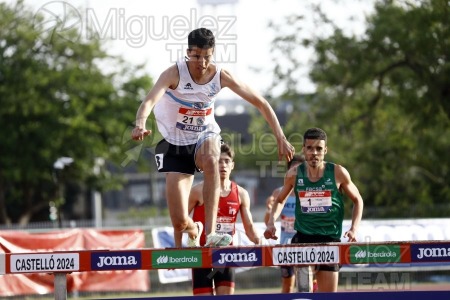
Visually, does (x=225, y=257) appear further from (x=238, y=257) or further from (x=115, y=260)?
(x=115, y=260)

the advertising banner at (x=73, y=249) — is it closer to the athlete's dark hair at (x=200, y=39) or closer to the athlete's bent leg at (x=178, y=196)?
the athlete's bent leg at (x=178, y=196)

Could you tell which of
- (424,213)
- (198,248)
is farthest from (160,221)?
(198,248)

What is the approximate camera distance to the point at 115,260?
7.75 metres

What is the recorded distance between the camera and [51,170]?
40469 millimetres

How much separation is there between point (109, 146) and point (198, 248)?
35.4 meters

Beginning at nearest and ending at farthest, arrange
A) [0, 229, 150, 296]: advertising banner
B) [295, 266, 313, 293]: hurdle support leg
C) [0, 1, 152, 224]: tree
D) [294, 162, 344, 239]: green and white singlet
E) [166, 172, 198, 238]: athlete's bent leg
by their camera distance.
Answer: [295, 266, 313, 293]: hurdle support leg → [166, 172, 198, 238]: athlete's bent leg → [294, 162, 344, 239]: green and white singlet → [0, 229, 150, 296]: advertising banner → [0, 1, 152, 224]: tree

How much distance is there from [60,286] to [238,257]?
1.50 meters

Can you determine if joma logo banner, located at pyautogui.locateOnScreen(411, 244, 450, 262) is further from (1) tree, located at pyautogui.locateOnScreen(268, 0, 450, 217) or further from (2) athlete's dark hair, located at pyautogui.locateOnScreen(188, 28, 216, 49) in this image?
(1) tree, located at pyautogui.locateOnScreen(268, 0, 450, 217)

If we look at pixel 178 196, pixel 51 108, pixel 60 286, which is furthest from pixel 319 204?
pixel 51 108

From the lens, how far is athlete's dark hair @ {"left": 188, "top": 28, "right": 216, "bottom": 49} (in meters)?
8.38

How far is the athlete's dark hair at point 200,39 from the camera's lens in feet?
27.5

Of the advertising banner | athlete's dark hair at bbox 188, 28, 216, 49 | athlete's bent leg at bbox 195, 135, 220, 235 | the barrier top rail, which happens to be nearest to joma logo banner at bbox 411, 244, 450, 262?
the barrier top rail

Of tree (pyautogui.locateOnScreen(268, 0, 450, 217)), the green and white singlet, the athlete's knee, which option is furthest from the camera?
tree (pyautogui.locateOnScreen(268, 0, 450, 217))

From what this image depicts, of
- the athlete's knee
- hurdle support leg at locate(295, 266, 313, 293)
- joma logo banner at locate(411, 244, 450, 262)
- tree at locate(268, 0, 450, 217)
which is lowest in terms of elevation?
hurdle support leg at locate(295, 266, 313, 293)
